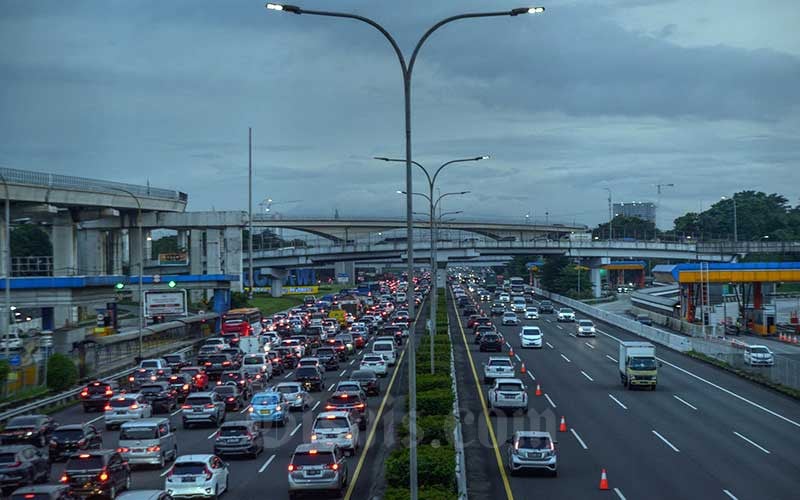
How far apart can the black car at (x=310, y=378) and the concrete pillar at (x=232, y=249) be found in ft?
159

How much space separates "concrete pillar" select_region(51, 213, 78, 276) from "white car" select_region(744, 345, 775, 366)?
4846 centimetres

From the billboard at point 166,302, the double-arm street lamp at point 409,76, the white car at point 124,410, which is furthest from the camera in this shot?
the billboard at point 166,302

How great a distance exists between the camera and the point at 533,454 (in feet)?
85.1

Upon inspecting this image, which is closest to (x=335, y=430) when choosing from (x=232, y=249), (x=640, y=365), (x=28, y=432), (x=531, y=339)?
(x=28, y=432)

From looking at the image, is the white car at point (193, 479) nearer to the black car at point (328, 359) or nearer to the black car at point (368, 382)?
the black car at point (368, 382)

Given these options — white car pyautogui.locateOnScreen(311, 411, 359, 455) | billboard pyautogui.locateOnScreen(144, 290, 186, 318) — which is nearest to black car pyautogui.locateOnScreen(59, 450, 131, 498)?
white car pyautogui.locateOnScreen(311, 411, 359, 455)

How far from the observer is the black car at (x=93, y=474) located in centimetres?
2272

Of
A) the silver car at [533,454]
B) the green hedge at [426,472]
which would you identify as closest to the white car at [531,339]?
the silver car at [533,454]

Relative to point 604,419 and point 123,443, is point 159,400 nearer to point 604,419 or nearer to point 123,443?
point 123,443

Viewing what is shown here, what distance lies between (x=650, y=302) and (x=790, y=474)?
90760mm

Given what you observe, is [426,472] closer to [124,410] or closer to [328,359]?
[124,410]

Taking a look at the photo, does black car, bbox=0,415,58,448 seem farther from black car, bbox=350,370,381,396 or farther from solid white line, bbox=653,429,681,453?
solid white line, bbox=653,429,681,453

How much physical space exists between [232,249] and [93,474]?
247ft

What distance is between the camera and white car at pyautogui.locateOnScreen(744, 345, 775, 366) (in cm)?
5550
